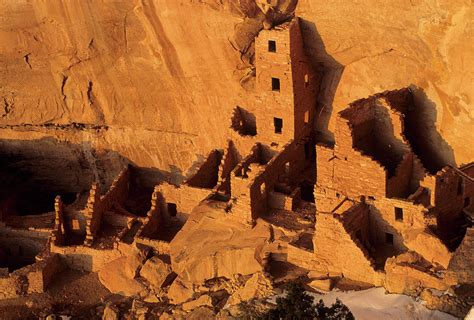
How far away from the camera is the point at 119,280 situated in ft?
84.5

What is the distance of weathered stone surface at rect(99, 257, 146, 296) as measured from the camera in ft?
83.8

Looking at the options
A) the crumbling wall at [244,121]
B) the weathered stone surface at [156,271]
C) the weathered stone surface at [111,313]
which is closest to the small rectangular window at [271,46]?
the crumbling wall at [244,121]

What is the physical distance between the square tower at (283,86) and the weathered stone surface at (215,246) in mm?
2267

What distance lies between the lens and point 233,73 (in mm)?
26391

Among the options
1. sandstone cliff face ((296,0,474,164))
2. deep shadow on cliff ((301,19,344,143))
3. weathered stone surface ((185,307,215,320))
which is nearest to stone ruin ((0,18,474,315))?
deep shadow on cliff ((301,19,344,143))

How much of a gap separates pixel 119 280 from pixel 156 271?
3.25 ft

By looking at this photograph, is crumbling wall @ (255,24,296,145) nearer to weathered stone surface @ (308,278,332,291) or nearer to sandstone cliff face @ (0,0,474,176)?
sandstone cliff face @ (0,0,474,176)

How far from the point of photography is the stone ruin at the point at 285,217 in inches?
896

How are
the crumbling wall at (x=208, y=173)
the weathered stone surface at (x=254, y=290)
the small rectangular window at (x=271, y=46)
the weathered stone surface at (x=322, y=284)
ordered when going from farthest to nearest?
the crumbling wall at (x=208, y=173), the small rectangular window at (x=271, y=46), the weathered stone surface at (x=254, y=290), the weathered stone surface at (x=322, y=284)

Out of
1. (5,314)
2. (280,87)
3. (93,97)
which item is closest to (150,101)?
(93,97)

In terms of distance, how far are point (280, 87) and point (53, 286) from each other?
20.5 ft

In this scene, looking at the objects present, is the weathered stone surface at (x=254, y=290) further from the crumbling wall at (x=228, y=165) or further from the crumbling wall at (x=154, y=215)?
the crumbling wall at (x=154, y=215)

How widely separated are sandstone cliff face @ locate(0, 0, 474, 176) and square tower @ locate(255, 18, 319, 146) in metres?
0.30

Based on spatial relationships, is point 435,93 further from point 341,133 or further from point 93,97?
point 93,97
